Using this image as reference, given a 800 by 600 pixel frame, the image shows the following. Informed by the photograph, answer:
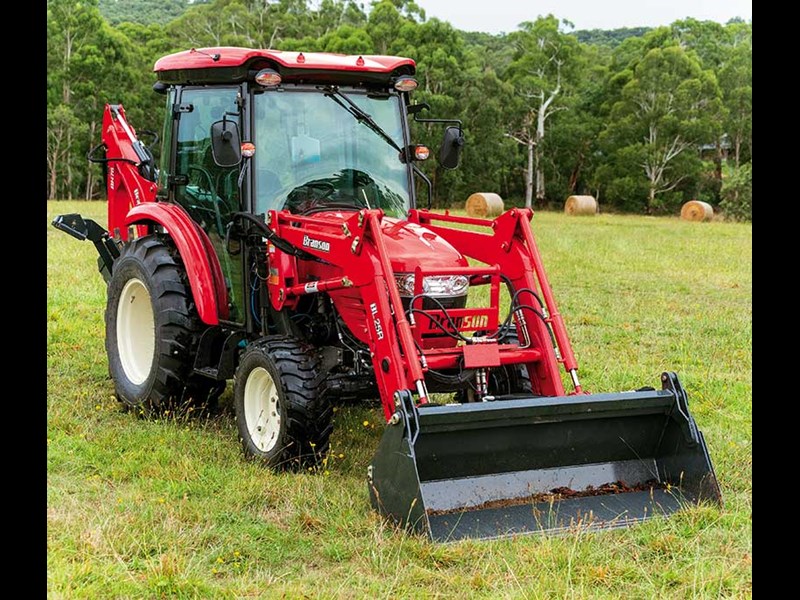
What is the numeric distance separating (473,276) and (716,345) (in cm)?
497

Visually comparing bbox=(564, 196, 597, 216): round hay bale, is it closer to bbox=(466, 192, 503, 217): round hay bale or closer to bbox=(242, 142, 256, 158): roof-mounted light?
bbox=(466, 192, 503, 217): round hay bale

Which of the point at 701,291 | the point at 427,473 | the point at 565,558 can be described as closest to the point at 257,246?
the point at 427,473

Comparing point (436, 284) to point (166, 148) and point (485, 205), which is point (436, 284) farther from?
point (485, 205)

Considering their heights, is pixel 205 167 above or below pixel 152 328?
above

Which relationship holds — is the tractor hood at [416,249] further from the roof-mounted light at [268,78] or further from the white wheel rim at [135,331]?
the white wheel rim at [135,331]

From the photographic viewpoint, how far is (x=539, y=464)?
17.9ft

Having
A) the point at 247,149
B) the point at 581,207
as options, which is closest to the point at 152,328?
the point at 247,149

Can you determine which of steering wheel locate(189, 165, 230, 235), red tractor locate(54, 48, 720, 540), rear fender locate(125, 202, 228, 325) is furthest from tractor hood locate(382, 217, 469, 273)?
rear fender locate(125, 202, 228, 325)

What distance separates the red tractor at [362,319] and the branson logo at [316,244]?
23 mm

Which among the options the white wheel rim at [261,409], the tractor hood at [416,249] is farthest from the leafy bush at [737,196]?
the white wheel rim at [261,409]

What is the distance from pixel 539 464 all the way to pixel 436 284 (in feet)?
4.19

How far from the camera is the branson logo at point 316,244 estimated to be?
6.02 meters

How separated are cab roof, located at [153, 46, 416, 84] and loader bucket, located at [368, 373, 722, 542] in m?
2.53

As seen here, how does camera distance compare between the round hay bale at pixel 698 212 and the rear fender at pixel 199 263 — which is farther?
the round hay bale at pixel 698 212
